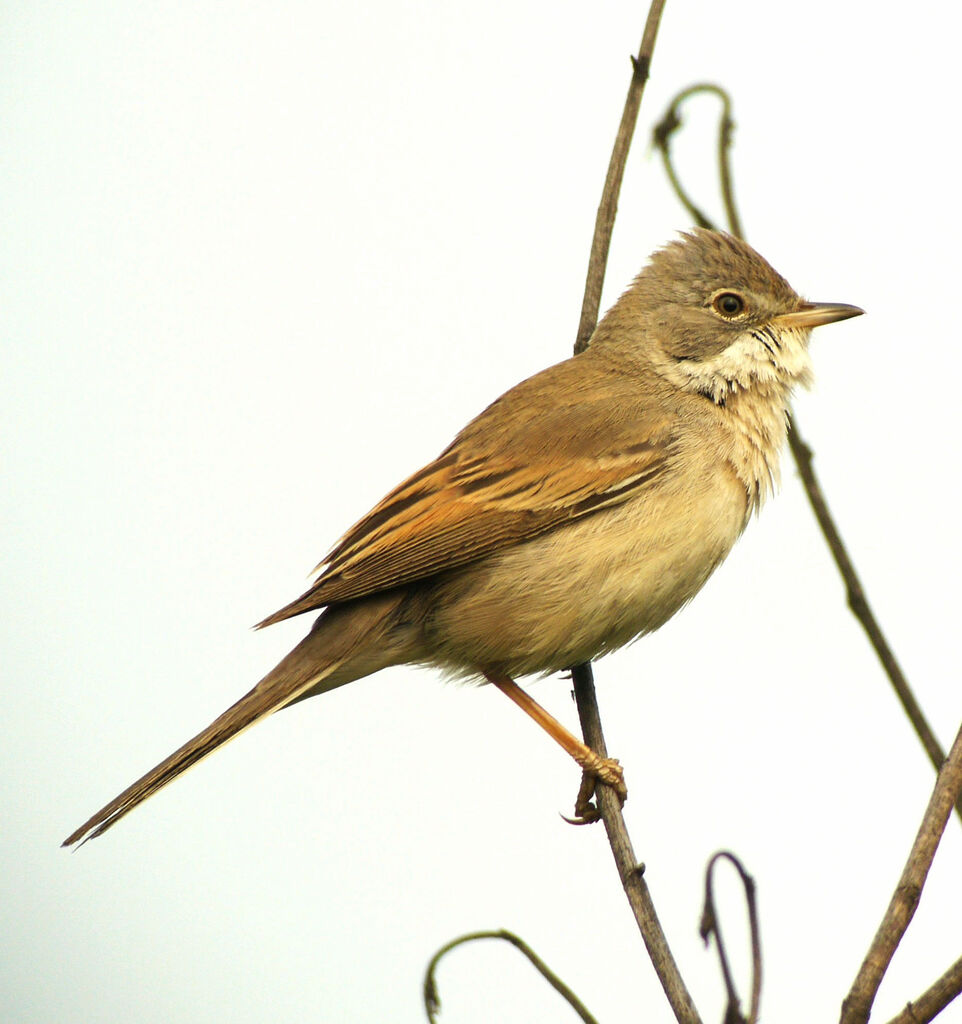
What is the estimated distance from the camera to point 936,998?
2.23m

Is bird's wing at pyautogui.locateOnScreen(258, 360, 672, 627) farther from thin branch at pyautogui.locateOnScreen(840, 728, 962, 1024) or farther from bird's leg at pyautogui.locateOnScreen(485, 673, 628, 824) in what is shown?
thin branch at pyautogui.locateOnScreen(840, 728, 962, 1024)

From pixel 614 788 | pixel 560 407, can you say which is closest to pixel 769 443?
pixel 560 407

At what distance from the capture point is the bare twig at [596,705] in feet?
9.34

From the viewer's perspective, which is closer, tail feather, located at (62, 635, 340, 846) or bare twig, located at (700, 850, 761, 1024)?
bare twig, located at (700, 850, 761, 1024)

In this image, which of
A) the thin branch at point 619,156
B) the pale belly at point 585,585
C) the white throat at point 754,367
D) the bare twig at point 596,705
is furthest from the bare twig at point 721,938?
the thin branch at point 619,156

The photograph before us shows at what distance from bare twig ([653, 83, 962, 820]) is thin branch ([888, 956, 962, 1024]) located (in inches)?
34.8

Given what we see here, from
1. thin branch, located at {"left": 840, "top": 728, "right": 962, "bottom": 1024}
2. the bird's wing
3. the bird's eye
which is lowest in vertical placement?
thin branch, located at {"left": 840, "top": 728, "right": 962, "bottom": 1024}

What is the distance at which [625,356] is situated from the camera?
16.6 ft

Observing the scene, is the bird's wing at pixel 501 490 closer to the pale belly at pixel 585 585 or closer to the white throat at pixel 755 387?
the pale belly at pixel 585 585

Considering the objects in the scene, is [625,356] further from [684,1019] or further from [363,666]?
[684,1019]

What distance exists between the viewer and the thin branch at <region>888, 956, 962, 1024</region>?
2221mm

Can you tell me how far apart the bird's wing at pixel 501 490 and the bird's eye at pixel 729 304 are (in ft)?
2.28

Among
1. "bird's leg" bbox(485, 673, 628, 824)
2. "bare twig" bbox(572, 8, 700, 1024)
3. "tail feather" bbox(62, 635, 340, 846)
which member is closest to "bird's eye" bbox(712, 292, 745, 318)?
"bare twig" bbox(572, 8, 700, 1024)

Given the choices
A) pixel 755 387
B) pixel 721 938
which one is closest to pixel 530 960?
pixel 721 938
